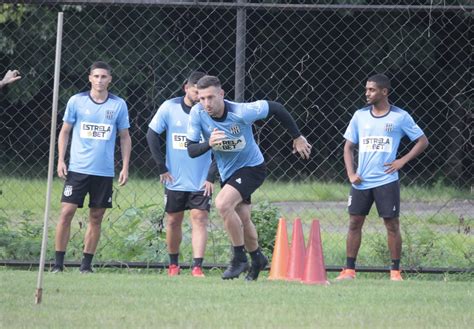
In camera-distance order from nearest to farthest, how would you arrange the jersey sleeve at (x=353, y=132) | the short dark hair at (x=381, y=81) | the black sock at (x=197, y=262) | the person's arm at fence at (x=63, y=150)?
the black sock at (x=197, y=262)
the person's arm at fence at (x=63, y=150)
the short dark hair at (x=381, y=81)
the jersey sleeve at (x=353, y=132)

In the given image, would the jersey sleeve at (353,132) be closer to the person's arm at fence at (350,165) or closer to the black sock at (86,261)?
the person's arm at fence at (350,165)

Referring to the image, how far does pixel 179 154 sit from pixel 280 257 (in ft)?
4.98

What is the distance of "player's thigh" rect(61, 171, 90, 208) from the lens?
10852 mm

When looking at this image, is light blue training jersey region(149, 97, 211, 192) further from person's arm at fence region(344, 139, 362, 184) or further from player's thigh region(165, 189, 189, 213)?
person's arm at fence region(344, 139, 362, 184)

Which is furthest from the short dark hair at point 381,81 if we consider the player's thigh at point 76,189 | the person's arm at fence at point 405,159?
the player's thigh at point 76,189

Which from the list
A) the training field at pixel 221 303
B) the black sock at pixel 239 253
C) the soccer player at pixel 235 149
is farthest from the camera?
the black sock at pixel 239 253

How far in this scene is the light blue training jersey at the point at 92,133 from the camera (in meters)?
10.9

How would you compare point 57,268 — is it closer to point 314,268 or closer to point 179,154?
point 179,154

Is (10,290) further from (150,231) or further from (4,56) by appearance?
(4,56)

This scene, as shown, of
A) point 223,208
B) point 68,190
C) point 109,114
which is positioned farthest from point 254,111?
point 68,190

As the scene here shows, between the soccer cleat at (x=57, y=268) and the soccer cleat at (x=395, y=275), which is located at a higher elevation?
the soccer cleat at (x=395, y=275)

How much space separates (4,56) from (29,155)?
16.5 ft

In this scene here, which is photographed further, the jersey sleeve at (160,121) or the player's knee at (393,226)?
the jersey sleeve at (160,121)

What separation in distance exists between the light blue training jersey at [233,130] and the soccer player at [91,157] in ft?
4.14
